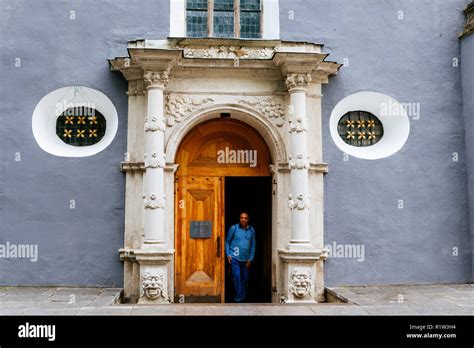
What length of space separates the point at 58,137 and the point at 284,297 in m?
5.05

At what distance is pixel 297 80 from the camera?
9.29m

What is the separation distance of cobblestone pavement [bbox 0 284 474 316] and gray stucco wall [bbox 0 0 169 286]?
0.51 metres

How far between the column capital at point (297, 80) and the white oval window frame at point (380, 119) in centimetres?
93

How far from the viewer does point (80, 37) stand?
970 centimetres

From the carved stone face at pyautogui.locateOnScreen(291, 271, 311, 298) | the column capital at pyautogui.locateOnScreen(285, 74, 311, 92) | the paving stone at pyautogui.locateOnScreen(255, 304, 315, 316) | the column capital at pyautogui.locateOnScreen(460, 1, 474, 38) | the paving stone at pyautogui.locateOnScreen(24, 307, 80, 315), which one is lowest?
the paving stone at pyautogui.locateOnScreen(255, 304, 315, 316)

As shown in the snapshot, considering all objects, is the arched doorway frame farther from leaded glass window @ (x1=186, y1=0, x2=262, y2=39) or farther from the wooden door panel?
leaded glass window @ (x1=186, y1=0, x2=262, y2=39)

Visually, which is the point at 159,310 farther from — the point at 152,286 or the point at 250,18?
the point at 250,18

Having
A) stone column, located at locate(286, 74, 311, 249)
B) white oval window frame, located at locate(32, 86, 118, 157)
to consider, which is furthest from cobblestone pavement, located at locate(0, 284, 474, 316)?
white oval window frame, located at locate(32, 86, 118, 157)

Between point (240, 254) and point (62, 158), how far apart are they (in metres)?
3.68

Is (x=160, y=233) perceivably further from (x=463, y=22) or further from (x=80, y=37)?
(x=463, y=22)

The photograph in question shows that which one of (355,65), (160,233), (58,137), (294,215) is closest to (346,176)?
(294,215)

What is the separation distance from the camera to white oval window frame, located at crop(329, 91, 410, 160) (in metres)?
9.91

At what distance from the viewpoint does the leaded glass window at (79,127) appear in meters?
9.76

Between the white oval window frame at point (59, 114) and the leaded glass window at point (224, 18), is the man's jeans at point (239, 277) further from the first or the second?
the leaded glass window at point (224, 18)
